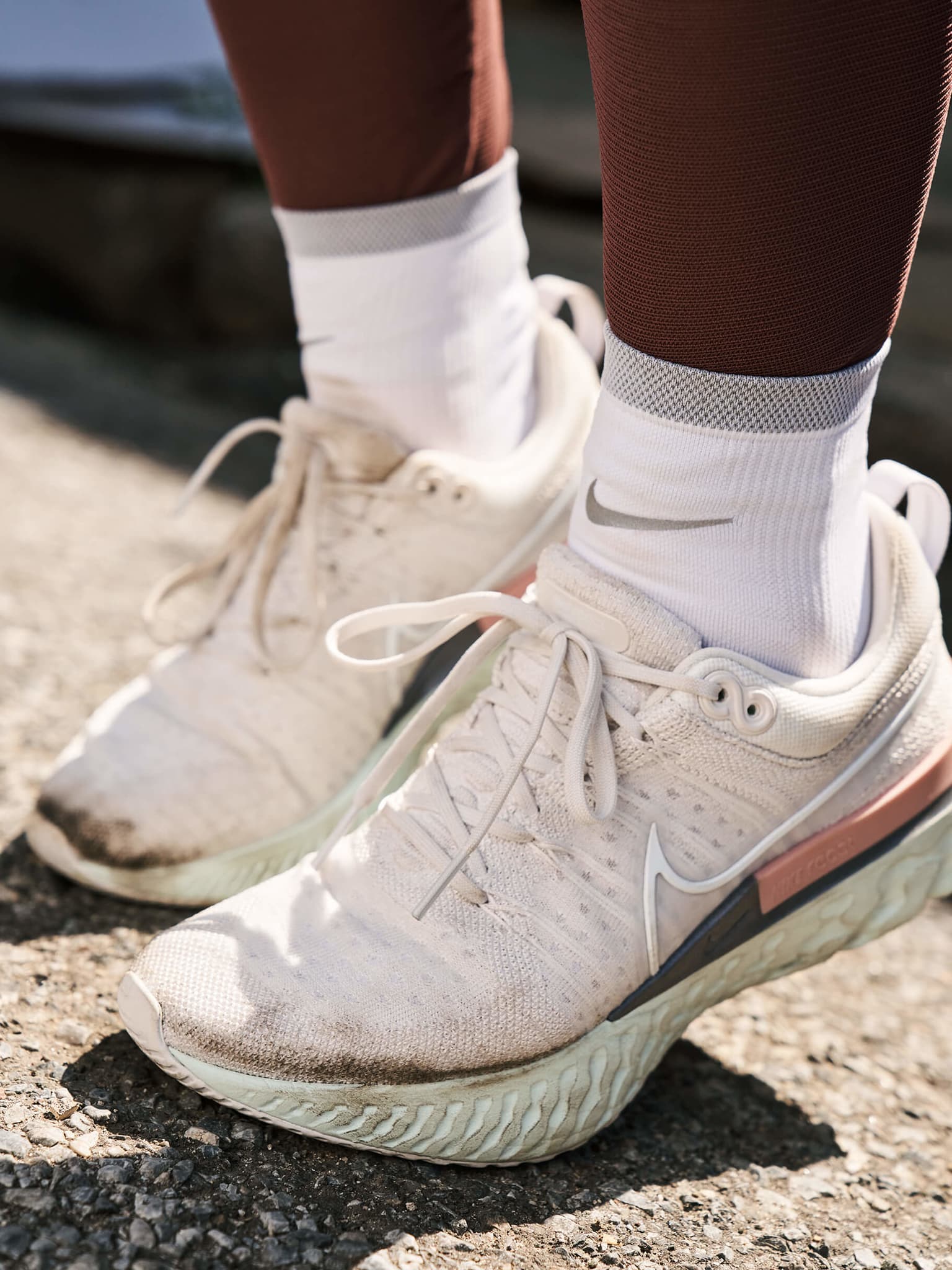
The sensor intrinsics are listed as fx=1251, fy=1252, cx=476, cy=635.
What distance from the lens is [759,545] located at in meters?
0.68

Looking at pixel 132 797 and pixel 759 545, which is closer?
pixel 759 545

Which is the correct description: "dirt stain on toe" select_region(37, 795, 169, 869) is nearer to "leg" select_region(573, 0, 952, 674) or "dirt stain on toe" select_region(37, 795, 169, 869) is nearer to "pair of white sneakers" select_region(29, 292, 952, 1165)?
"pair of white sneakers" select_region(29, 292, 952, 1165)

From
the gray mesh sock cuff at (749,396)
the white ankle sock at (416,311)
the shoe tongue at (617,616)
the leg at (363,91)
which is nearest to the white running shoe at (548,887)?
the shoe tongue at (617,616)

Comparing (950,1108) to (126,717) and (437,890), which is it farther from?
(126,717)

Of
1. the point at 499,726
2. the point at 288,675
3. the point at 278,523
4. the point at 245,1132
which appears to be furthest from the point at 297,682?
the point at 245,1132

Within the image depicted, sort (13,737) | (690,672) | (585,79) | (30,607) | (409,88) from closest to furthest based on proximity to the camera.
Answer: (690,672)
(409,88)
(13,737)
(30,607)
(585,79)

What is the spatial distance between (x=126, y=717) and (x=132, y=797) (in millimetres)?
75

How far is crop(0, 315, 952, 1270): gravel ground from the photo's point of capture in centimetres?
61

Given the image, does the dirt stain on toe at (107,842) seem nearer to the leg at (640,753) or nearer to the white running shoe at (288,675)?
the white running shoe at (288,675)

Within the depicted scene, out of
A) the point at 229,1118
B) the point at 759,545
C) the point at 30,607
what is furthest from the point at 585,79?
the point at 229,1118

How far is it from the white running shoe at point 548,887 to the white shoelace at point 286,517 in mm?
187

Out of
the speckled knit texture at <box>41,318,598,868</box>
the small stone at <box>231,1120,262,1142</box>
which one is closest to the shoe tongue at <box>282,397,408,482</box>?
the speckled knit texture at <box>41,318,598,868</box>

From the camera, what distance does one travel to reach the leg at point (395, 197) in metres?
0.86

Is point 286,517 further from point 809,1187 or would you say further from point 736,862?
point 809,1187
